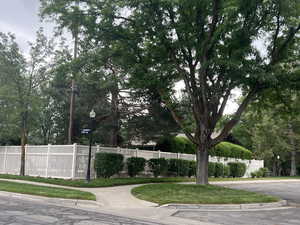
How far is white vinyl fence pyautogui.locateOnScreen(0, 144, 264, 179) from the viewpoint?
18.8m

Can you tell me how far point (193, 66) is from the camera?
16.9 m

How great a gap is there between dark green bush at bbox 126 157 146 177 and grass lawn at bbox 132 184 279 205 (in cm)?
560

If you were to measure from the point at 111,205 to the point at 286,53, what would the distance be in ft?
35.3

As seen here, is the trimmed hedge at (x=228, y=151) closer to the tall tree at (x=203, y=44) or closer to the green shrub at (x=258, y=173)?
the green shrub at (x=258, y=173)

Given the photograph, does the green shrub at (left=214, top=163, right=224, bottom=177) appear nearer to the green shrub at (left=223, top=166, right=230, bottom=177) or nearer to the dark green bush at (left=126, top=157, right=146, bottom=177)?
the green shrub at (left=223, top=166, right=230, bottom=177)

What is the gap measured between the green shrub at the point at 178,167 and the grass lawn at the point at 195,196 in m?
8.64

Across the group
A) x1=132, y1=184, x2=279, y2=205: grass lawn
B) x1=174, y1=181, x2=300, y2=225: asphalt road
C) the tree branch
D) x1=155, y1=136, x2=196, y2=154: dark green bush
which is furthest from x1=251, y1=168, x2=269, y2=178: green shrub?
x1=174, y1=181, x2=300, y2=225: asphalt road

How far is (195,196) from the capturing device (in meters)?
13.0

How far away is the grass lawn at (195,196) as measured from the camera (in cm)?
1220

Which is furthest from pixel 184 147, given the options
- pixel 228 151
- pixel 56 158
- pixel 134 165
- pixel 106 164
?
pixel 56 158

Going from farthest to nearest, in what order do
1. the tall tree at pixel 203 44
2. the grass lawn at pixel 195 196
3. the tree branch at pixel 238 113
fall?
the tree branch at pixel 238 113 → the tall tree at pixel 203 44 → the grass lawn at pixel 195 196

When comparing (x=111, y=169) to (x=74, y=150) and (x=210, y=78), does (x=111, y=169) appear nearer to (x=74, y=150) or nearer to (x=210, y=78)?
(x=74, y=150)

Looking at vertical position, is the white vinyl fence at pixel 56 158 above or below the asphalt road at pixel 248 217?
above

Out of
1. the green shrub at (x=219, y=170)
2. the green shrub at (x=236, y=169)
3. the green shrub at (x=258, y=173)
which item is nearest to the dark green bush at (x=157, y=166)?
the green shrub at (x=219, y=170)
